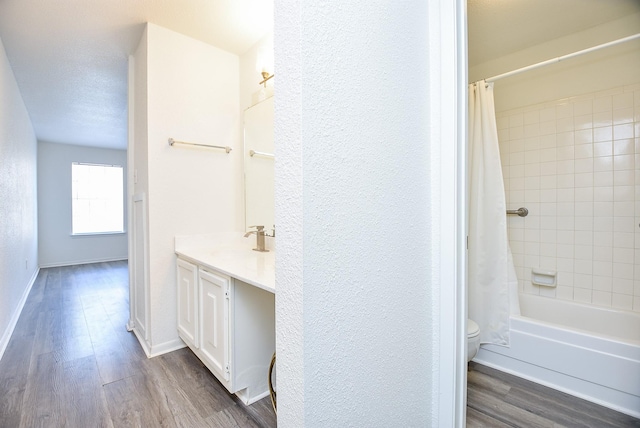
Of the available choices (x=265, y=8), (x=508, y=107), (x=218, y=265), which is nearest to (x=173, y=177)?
(x=218, y=265)

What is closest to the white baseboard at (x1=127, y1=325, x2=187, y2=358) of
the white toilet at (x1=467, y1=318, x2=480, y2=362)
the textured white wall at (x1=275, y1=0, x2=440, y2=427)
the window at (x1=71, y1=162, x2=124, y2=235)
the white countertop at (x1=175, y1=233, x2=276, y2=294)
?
the white countertop at (x1=175, y1=233, x2=276, y2=294)

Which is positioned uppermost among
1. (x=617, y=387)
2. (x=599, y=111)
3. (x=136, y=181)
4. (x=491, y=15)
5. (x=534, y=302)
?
(x=491, y=15)

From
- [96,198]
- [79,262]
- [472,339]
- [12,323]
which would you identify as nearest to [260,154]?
[472,339]

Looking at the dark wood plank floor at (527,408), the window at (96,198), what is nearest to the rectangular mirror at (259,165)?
the dark wood plank floor at (527,408)

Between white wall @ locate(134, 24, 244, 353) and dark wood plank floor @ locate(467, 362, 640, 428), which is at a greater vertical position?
white wall @ locate(134, 24, 244, 353)

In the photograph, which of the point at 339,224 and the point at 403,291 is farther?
the point at 403,291

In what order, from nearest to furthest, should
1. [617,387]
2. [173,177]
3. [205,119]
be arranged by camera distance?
[617,387] < [173,177] < [205,119]

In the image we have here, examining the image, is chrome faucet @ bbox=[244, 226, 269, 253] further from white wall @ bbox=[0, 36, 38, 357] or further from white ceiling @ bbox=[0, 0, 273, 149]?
white wall @ bbox=[0, 36, 38, 357]

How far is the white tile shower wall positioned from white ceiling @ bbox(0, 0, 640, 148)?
54 centimetres

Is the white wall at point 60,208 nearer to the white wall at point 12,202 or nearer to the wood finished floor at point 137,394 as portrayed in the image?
the white wall at point 12,202

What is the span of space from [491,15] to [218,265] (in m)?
2.37

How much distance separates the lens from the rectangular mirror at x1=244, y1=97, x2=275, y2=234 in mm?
2152

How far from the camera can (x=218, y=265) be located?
1609 millimetres

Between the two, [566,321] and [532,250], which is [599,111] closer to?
[532,250]
